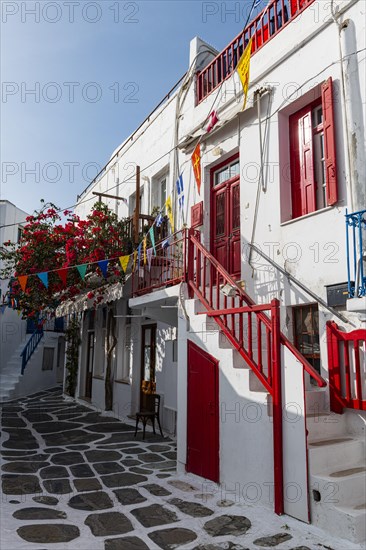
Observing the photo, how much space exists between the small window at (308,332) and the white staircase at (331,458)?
657 millimetres

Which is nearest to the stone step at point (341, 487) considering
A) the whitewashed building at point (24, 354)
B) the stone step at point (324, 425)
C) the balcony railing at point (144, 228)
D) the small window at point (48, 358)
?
the stone step at point (324, 425)

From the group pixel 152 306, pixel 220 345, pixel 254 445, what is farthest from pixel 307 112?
pixel 254 445

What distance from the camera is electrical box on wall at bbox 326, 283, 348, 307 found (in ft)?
17.3

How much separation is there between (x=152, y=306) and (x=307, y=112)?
4.35 metres

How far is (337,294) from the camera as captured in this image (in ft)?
17.6

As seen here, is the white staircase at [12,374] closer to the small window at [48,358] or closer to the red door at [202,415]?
the small window at [48,358]

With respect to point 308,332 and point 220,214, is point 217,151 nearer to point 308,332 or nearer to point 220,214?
point 220,214

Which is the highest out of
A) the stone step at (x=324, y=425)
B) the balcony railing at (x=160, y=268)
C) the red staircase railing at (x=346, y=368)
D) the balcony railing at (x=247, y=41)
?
the balcony railing at (x=247, y=41)

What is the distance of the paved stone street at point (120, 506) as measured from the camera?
4191mm

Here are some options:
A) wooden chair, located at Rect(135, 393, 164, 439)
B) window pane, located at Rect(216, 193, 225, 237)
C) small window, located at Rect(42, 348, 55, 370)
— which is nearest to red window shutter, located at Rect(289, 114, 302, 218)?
window pane, located at Rect(216, 193, 225, 237)

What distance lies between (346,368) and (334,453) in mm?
973

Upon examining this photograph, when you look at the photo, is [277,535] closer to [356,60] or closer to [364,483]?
[364,483]

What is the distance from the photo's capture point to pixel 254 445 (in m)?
5.18

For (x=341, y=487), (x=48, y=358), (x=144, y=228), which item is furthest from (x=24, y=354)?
(x=341, y=487)
